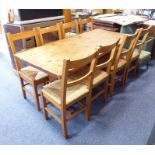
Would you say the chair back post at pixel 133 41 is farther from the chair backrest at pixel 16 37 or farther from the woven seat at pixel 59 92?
the chair backrest at pixel 16 37

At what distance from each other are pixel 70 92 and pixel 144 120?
3.21 feet

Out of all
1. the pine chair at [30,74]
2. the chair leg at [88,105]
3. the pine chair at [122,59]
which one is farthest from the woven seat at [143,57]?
the pine chair at [30,74]

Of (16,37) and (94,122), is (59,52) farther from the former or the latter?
(94,122)

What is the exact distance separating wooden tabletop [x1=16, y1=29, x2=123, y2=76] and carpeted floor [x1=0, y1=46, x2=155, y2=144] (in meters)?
0.71

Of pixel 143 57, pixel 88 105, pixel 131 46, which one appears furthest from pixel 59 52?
pixel 143 57

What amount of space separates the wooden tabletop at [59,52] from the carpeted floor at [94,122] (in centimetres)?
71

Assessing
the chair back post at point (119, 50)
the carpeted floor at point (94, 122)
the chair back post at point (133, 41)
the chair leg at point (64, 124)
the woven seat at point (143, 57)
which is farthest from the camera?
the woven seat at point (143, 57)

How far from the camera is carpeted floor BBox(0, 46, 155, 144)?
1.66m

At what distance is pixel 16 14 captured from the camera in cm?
239

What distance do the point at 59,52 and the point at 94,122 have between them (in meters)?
0.91

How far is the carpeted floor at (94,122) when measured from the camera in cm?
166
